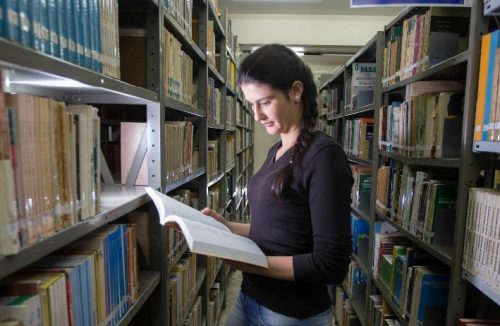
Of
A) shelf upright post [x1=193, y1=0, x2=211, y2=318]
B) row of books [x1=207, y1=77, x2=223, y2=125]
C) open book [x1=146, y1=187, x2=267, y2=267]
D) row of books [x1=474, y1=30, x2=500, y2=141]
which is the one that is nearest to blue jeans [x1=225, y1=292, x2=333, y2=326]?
open book [x1=146, y1=187, x2=267, y2=267]

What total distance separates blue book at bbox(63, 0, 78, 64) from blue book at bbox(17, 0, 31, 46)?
4.8 inches

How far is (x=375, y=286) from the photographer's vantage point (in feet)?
7.09

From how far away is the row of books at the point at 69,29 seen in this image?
545 millimetres

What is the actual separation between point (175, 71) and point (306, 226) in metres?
0.92

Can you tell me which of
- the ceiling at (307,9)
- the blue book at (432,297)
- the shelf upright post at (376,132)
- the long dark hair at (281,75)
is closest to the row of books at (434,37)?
the shelf upright post at (376,132)

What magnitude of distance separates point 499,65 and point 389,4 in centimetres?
51

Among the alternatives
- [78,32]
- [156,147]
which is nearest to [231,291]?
[156,147]

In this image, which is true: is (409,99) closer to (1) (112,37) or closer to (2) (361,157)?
(2) (361,157)

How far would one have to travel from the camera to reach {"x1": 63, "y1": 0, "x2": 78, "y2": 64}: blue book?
27.1 inches

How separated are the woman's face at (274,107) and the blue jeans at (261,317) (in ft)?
1.83

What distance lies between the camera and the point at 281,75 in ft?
3.11

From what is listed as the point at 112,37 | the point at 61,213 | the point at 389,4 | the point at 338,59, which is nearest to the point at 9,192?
the point at 61,213

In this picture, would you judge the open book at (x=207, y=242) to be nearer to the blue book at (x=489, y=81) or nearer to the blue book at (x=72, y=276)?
the blue book at (x=72, y=276)

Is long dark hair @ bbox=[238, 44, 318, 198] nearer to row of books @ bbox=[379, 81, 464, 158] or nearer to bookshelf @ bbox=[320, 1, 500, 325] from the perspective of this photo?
bookshelf @ bbox=[320, 1, 500, 325]
